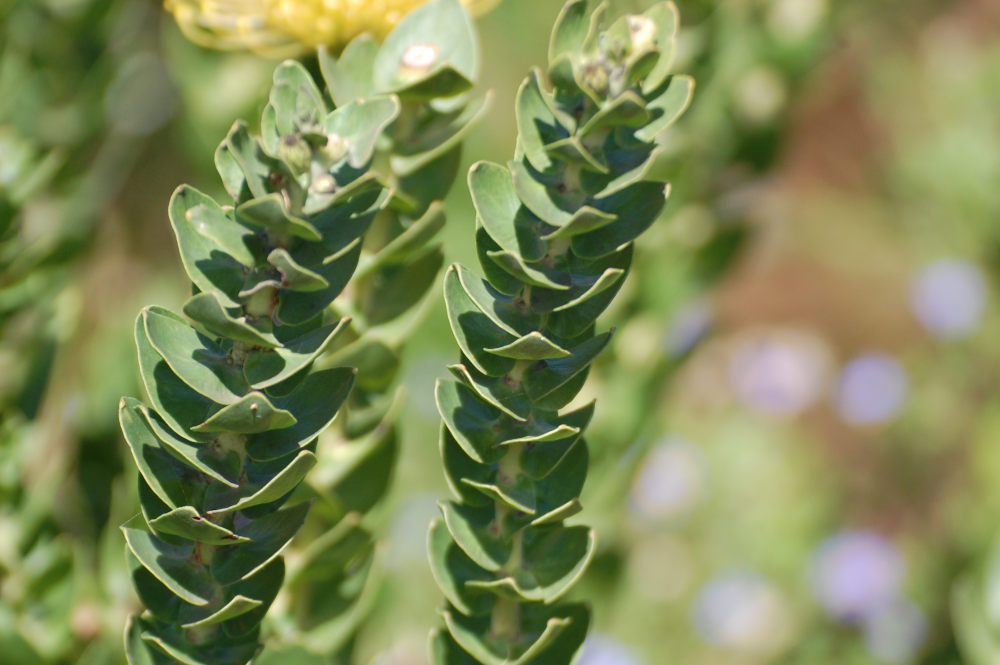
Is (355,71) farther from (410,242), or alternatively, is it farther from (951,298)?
(951,298)

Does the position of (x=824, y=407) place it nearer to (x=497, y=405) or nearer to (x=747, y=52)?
(x=747, y=52)

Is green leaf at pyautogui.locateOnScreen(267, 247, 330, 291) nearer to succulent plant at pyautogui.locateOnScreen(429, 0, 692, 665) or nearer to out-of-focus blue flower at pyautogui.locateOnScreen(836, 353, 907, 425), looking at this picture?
succulent plant at pyautogui.locateOnScreen(429, 0, 692, 665)

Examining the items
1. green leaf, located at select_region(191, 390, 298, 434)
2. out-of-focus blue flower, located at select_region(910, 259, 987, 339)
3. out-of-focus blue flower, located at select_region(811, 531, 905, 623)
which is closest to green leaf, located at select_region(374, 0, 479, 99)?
green leaf, located at select_region(191, 390, 298, 434)

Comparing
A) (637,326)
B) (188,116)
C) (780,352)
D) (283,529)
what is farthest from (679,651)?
(283,529)

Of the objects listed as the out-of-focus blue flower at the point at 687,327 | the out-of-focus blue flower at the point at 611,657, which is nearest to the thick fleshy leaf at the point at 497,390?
the out-of-focus blue flower at the point at 687,327

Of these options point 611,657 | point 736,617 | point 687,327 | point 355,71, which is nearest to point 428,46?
point 355,71
